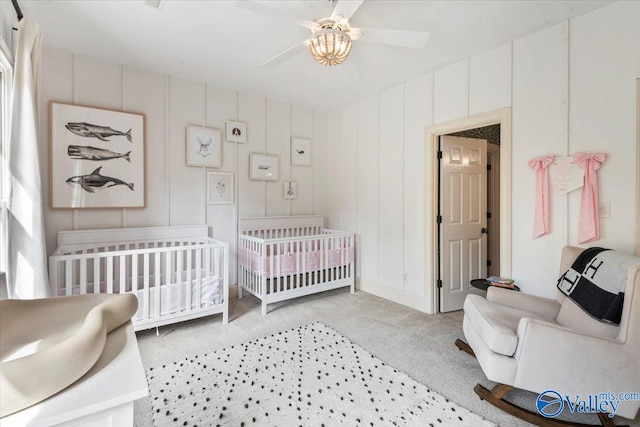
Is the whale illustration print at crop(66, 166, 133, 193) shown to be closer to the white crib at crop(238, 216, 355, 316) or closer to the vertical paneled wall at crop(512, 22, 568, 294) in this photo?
the white crib at crop(238, 216, 355, 316)

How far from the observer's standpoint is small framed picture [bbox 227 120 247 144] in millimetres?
3598

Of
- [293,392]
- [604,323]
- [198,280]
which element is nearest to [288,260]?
[198,280]

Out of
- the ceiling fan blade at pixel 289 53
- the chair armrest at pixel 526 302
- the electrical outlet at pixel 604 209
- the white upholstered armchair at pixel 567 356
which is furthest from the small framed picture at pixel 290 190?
the electrical outlet at pixel 604 209

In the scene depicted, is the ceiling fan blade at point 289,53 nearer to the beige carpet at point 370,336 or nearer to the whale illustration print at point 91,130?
the whale illustration print at point 91,130

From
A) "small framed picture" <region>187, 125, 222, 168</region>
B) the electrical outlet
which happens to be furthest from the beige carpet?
"small framed picture" <region>187, 125, 222, 168</region>

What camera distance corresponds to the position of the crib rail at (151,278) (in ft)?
7.47

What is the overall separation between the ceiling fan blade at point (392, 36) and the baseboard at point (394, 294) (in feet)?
8.07

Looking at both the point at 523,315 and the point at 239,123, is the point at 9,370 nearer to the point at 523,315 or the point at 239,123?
the point at 523,315

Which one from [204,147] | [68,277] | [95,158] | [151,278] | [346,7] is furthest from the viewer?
[204,147]

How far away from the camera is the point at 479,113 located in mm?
2711

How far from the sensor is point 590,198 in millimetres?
2062

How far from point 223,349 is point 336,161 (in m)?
2.90

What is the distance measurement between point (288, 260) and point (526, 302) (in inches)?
84.4

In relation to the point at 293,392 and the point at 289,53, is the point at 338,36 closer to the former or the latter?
the point at 289,53
